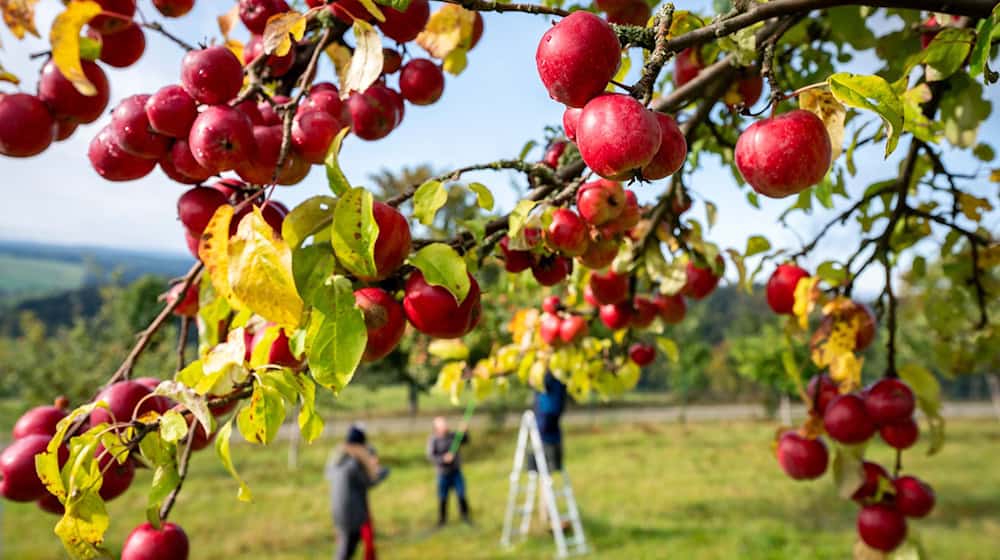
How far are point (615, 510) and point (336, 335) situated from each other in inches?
340

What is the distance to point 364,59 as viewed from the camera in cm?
94

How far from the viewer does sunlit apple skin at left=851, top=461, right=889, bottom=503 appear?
1.74 m

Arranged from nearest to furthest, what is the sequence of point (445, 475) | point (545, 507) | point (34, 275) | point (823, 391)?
1. point (823, 391)
2. point (545, 507)
3. point (445, 475)
4. point (34, 275)

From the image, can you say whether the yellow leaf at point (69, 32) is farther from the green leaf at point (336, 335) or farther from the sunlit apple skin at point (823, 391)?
the sunlit apple skin at point (823, 391)

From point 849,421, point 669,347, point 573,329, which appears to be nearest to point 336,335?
point 849,421

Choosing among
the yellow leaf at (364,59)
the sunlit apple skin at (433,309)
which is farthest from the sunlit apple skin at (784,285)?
the yellow leaf at (364,59)

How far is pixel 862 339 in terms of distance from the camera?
69.6 inches

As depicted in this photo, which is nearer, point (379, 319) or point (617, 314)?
point (379, 319)

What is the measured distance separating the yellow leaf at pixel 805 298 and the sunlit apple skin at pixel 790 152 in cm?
103

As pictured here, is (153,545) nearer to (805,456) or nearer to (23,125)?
(23,125)

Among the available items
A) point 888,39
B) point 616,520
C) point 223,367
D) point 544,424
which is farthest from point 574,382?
point 616,520

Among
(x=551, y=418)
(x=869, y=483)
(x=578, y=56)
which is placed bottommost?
(x=551, y=418)

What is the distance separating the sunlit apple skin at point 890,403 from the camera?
5.26 feet

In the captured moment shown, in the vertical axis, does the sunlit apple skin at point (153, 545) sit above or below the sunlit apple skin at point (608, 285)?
below
